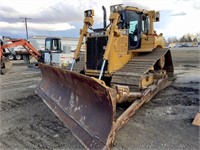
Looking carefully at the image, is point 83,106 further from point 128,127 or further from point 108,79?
point 108,79

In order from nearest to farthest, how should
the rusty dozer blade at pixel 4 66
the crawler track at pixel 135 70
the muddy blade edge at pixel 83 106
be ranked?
the muddy blade edge at pixel 83 106, the crawler track at pixel 135 70, the rusty dozer blade at pixel 4 66

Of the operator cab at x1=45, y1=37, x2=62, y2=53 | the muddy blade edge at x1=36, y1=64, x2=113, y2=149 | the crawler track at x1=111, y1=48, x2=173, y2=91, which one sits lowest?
the muddy blade edge at x1=36, y1=64, x2=113, y2=149

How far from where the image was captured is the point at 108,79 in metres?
5.71

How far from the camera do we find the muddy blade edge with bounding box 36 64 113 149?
130 inches

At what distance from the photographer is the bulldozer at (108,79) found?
3.42m

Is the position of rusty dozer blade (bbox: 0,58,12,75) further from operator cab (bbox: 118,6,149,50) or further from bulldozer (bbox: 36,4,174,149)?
operator cab (bbox: 118,6,149,50)

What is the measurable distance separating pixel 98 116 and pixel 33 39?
2620cm

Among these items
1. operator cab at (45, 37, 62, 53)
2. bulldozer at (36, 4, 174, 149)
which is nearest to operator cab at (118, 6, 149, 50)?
bulldozer at (36, 4, 174, 149)

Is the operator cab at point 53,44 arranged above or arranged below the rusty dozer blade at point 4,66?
above

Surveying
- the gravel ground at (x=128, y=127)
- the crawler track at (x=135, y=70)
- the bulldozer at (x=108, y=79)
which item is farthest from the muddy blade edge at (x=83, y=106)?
the crawler track at (x=135, y=70)

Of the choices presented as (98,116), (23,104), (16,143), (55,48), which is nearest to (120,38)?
(98,116)

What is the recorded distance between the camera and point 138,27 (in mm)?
6293

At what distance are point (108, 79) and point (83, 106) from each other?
1.83 meters

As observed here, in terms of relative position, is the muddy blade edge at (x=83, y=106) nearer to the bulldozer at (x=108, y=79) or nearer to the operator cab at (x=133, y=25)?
the bulldozer at (x=108, y=79)
